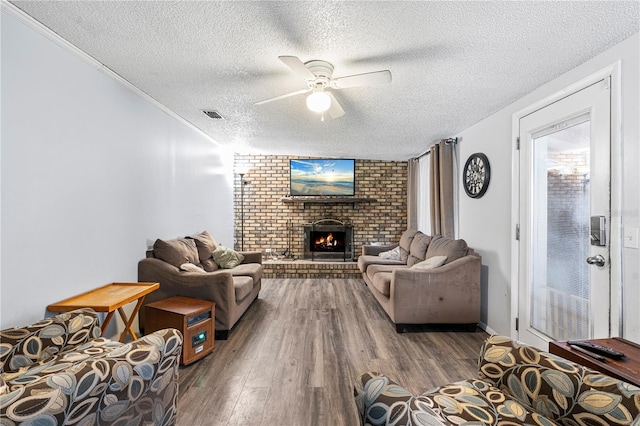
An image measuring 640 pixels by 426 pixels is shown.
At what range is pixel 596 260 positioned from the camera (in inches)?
72.7

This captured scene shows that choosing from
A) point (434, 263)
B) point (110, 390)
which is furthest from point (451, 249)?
point (110, 390)

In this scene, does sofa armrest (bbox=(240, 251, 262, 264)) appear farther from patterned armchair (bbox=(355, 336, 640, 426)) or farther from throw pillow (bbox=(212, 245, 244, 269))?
patterned armchair (bbox=(355, 336, 640, 426))

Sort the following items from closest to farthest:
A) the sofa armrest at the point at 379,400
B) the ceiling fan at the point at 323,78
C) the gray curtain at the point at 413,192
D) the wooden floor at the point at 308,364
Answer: the sofa armrest at the point at 379,400, the wooden floor at the point at 308,364, the ceiling fan at the point at 323,78, the gray curtain at the point at 413,192

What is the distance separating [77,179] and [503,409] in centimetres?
277

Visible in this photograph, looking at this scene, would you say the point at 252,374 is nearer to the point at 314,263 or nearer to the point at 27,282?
the point at 27,282

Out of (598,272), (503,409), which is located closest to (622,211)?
(598,272)

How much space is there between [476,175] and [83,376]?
3645mm

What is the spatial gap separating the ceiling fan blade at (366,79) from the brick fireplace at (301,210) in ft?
12.8

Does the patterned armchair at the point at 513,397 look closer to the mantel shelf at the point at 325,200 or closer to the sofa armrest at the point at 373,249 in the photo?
the sofa armrest at the point at 373,249

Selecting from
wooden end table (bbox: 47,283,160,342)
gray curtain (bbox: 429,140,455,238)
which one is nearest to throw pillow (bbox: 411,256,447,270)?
gray curtain (bbox: 429,140,455,238)

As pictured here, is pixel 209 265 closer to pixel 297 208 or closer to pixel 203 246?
pixel 203 246

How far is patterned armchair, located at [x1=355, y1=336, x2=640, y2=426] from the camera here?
0.90 m

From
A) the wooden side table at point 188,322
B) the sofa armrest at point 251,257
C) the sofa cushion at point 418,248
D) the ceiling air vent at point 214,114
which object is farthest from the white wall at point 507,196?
the ceiling air vent at point 214,114

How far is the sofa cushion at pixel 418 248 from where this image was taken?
4.10m
